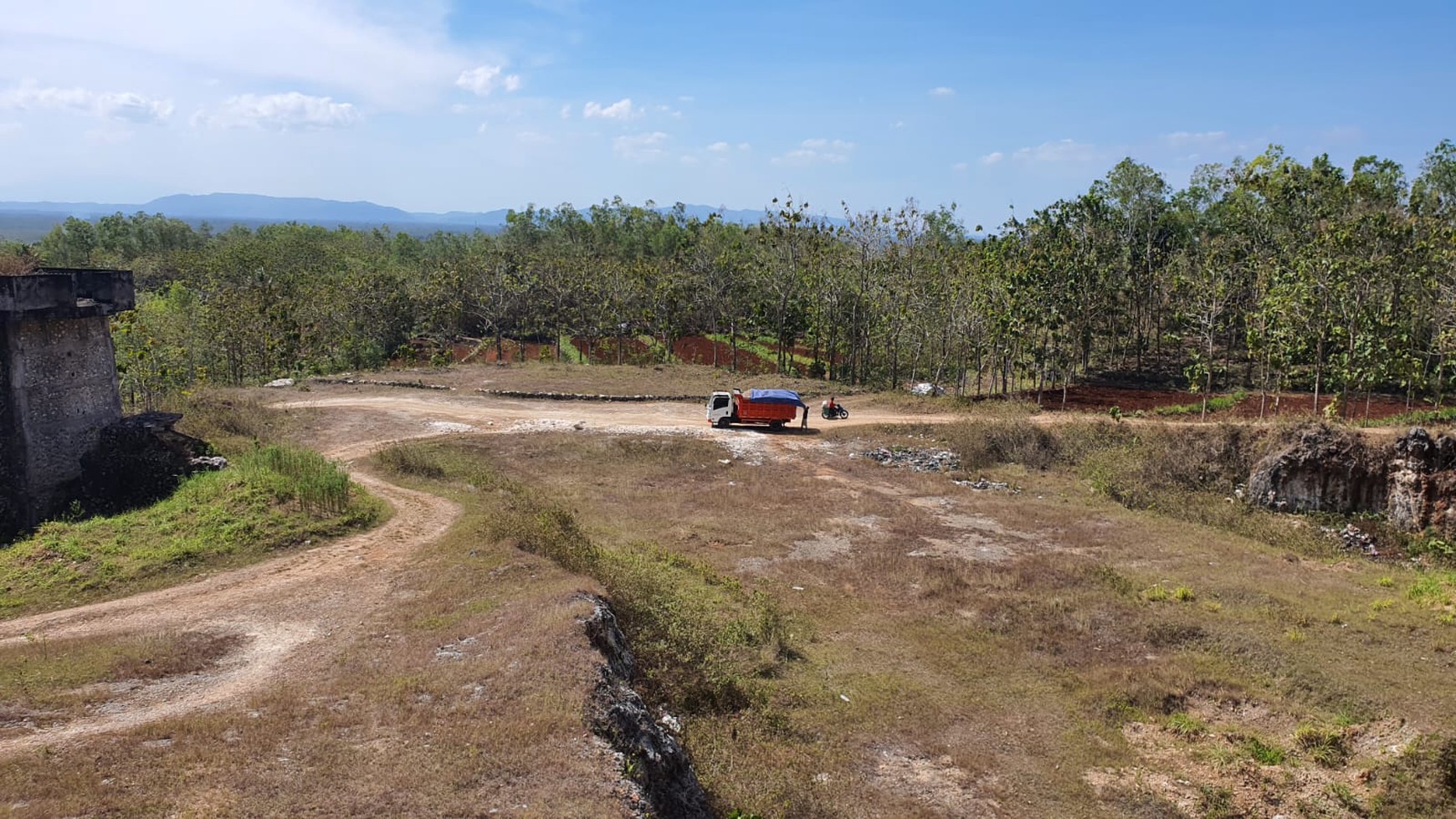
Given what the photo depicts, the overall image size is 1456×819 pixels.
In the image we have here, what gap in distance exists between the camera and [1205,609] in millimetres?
17453

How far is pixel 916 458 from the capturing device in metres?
31.3

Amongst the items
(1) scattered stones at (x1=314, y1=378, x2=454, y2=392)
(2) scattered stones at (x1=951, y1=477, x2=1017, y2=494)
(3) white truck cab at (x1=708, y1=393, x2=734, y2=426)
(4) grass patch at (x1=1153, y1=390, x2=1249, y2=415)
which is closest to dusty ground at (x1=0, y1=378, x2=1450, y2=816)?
(2) scattered stones at (x1=951, y1=477, x2=1017, y2=494)

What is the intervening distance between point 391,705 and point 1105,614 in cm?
1385

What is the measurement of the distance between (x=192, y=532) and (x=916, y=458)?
22.8m

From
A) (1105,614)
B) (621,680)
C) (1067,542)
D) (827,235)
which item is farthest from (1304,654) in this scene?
(827,235)

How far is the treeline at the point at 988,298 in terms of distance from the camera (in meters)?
38.6

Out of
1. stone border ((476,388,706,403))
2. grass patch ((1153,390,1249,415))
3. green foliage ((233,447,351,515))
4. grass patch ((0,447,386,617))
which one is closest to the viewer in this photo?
grass patch ((0,447,386,617))

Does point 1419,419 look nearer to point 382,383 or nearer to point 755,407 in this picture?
point 755,407

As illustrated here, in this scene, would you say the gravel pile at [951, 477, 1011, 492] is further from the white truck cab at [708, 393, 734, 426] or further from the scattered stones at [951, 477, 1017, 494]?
the white truck cab at [708, 393, 734, 426]

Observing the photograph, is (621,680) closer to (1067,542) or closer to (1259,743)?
(1259,743)

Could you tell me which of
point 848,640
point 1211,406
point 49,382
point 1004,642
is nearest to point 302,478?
point 49,382

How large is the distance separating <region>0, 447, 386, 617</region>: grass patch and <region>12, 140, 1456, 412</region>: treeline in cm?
2985

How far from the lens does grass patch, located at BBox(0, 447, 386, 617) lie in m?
15.3

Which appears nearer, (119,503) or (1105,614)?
(1105,614)
